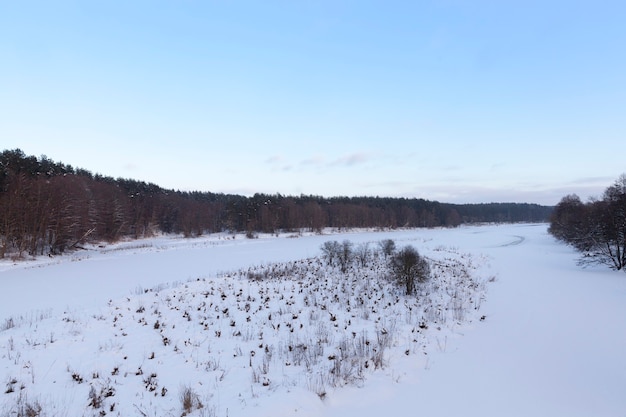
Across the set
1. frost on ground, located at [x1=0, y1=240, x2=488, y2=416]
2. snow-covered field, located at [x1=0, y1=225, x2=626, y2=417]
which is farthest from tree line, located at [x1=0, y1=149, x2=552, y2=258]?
frost on ground, located at [x1=0, y1=240, x2=488, y2=416]

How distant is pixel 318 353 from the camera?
7230mm

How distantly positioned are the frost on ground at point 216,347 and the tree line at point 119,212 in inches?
1266

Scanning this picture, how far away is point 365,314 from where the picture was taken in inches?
397

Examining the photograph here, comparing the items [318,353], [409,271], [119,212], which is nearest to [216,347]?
[318,353]

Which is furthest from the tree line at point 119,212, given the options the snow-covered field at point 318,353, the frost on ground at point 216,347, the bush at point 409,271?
the bush at point 409,271

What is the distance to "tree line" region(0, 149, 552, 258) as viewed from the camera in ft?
115

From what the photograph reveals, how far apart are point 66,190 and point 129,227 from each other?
28346 millimetres

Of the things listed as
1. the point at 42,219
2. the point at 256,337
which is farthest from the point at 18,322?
the point at 42,219

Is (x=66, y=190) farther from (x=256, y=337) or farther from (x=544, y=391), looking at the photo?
(x=544, y=391)

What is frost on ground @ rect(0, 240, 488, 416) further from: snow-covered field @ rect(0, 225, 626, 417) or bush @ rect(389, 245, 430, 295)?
bush @ rect(389, 245, 430, 295)

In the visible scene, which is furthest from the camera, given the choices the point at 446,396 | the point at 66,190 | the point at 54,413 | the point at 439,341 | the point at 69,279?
the point at 66,190

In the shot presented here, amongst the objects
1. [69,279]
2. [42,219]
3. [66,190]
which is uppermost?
[66,190]

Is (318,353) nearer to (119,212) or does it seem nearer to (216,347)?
(216,347)

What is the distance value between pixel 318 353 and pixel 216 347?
2484mm
